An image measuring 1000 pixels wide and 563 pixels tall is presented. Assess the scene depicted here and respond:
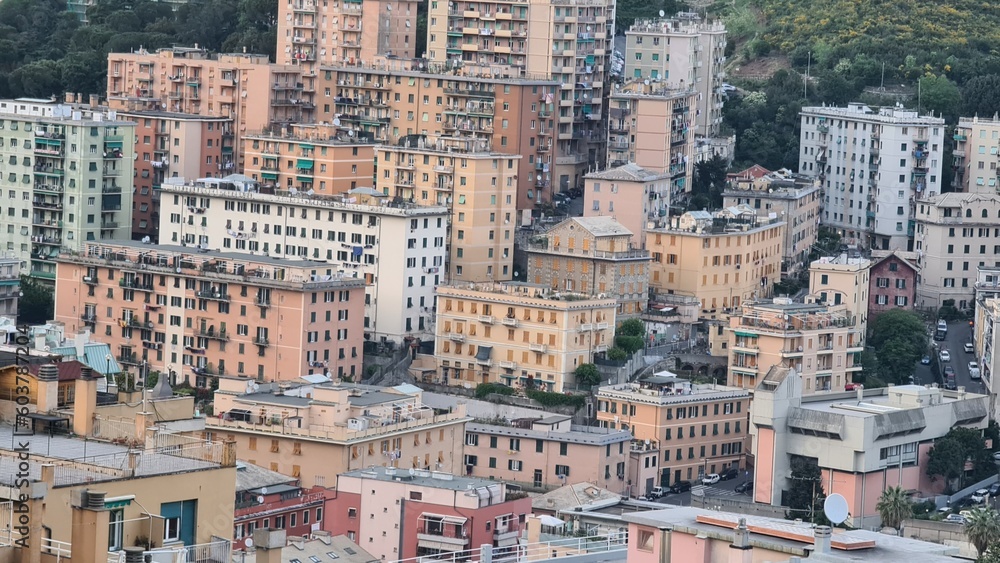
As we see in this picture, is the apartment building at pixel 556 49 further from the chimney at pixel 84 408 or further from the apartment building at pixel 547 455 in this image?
the chimney at pixel 84 408

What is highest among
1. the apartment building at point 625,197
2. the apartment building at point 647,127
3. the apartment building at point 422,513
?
the apartment building at point 647,127

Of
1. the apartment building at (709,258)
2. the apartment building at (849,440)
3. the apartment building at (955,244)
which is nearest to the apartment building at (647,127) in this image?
the apartment building at (709,258)

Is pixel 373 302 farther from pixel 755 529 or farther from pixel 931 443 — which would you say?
pixel 755 529

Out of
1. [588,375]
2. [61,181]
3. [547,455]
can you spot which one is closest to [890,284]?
[588,375]

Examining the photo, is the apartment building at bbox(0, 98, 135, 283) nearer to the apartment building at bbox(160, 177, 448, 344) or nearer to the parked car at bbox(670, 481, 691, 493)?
the apartment building at bbox(160, 177, 448, 344)

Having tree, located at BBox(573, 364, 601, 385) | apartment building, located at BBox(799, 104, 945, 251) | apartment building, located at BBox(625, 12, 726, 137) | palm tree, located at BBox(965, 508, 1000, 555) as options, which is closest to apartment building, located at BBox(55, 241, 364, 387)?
tree, located at BBox(573, 364, 601, 385)

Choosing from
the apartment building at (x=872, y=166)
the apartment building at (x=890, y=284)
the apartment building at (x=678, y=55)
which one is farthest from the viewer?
the apartment building at (x=678, y=55)

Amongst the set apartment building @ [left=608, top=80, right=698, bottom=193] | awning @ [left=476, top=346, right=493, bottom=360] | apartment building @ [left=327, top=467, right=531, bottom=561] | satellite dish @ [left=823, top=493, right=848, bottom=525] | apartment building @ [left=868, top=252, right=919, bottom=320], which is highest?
apartment building @ [left=608, top=80, right=698, bottom=193]
